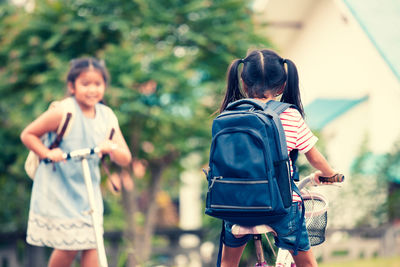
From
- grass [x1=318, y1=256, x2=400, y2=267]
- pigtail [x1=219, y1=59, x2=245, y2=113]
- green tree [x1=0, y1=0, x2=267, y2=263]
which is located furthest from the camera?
grass [x1=318, y1=256, x2=400, y2=267]

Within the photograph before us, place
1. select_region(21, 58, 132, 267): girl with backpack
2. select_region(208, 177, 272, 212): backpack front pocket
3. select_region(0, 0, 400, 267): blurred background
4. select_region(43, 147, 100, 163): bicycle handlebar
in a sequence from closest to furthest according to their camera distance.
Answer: select_region(208, 177, 272, 212): backpack front pocket, select_region(43, 147, 100, 163): bicycle handlebar, select_region(21, 58, 132, 267): girl with backpack, select_region(0, 0, 400, 267): blurred background

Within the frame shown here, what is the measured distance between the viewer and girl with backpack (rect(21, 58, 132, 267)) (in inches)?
146

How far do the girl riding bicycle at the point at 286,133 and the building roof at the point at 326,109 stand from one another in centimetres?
664

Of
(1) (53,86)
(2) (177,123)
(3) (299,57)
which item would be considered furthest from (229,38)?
(3) (299,57)

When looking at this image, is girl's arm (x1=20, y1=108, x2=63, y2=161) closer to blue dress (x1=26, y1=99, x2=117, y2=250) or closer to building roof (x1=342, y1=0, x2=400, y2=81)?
blue dress (x1=26, y1=99, x2=117, y2=250)

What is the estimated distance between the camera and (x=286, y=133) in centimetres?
283

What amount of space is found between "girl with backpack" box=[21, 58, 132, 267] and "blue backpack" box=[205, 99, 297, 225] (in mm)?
1155

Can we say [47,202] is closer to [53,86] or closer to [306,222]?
[306,222]

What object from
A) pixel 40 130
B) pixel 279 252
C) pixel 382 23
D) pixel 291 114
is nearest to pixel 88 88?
pixel 40 130

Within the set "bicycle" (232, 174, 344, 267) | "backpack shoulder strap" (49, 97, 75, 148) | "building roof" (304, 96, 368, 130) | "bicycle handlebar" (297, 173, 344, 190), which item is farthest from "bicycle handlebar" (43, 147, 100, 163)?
"building roof" (304, 96, 368, 130)

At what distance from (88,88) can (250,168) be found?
161 cm

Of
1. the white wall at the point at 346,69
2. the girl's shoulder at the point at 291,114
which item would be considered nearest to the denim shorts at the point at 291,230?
the girl's shoulder at the point at 291,114

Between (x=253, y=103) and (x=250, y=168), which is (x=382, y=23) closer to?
(x=253, y=103)

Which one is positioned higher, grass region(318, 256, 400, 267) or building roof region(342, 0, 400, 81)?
building roof region(342, 0, 400, 81)
